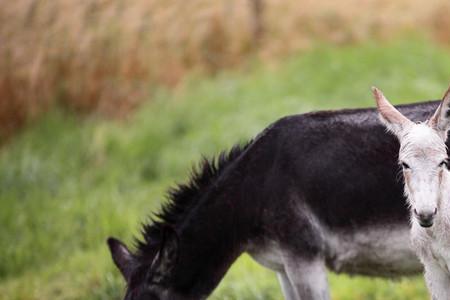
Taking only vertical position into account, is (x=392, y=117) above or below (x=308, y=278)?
above

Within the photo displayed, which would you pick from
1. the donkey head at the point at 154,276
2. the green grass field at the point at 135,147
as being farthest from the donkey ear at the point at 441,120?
the green grass field at the point at 135,147

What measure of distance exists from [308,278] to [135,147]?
6.70 meters

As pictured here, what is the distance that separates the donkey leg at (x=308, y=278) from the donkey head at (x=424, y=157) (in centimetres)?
117

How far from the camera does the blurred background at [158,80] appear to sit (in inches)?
497

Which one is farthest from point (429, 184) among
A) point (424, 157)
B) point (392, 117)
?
point (392, 117)

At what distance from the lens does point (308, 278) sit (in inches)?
274

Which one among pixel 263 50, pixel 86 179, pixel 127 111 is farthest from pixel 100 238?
pixel 263 50

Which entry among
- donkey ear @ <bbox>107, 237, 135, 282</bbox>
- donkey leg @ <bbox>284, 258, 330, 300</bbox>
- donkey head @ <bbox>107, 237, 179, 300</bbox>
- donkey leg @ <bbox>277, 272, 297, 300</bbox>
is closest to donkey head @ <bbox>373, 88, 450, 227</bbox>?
donkey leg @ <bbox>284, 258, 330, 300</bbox>

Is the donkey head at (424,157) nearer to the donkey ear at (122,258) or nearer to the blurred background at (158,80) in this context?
the donkey ear at (122,258)

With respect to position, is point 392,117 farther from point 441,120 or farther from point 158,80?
point 158,80

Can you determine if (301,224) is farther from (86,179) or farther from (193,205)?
(86,179)

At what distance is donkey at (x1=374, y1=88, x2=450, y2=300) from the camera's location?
5719 millimetres

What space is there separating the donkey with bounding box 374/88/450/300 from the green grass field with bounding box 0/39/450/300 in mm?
3941

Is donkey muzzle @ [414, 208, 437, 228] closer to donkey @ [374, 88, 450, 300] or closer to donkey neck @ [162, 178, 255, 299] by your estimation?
donkey @ [374, 88, 450, 300]
